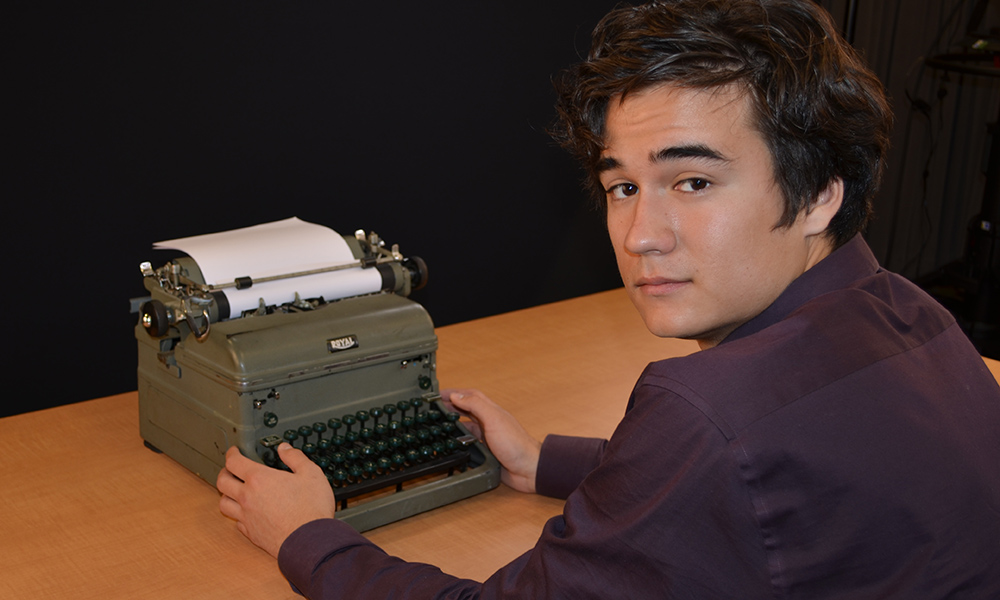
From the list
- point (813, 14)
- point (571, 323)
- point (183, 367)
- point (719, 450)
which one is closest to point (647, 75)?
point (813, 14)

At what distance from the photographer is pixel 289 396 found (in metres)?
1.69

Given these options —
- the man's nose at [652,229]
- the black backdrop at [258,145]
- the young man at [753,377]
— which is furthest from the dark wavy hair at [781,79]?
the black backdrop at [258,145]

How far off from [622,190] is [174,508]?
3.14 feet

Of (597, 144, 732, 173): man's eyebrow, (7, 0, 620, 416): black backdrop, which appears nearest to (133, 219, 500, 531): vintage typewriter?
(597, 144, 732, 173): man's eyebrow

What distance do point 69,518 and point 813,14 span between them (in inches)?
54.6

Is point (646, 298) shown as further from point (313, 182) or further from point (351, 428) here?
point (313, 182)

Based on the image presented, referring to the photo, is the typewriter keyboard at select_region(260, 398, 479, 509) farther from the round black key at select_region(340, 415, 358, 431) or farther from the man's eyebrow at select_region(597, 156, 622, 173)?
the man's eyebrow at select_region(597, 156, 622, 173)

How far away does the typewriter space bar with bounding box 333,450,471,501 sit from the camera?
1.55 m

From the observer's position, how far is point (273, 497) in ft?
4.73

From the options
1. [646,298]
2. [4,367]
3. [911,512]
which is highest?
[646,298]

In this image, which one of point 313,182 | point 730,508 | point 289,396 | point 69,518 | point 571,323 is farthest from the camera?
point 313,182

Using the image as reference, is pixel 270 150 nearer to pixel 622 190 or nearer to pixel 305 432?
pixel 305 432

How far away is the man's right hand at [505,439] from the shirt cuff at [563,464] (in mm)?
18

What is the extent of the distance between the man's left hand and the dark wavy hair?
0.66 meters
